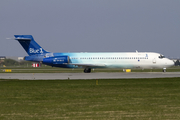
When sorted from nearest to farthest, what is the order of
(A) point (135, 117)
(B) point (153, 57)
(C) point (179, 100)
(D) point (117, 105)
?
(A) point (135, 117)
(D) point (117, 105)
(C) point (179, 100)
(B) point (153, 57)

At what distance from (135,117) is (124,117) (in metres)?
0.44

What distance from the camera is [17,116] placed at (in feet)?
37.1

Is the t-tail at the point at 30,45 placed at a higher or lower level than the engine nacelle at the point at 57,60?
higher

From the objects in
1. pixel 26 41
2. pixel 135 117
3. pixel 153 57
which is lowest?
pixel 135 117

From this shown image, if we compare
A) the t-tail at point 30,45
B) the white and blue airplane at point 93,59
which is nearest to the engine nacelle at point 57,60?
the white and blue airplane at point 93,59

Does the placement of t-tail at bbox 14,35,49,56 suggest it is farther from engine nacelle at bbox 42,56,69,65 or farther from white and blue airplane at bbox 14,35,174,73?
engine nacelle at bbox 42,56,69,65

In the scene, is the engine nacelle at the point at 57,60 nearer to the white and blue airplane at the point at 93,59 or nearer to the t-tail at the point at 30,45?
the white and blue airplane at the point at 93,59

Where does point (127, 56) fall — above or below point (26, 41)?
below

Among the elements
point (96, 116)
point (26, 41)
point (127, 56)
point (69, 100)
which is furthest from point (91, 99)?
point (26, 41)

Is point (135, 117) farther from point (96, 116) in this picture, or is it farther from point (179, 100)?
point (179, 100)

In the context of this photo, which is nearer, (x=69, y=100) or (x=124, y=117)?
(x=124, y=117)

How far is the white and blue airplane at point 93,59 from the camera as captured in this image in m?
49.8

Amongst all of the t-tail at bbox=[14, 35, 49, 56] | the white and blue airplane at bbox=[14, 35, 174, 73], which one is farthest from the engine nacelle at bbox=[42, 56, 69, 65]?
the t-tail at bbox=[14, 35, 49, 56]

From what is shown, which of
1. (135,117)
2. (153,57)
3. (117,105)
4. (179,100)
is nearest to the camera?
(135,117)
